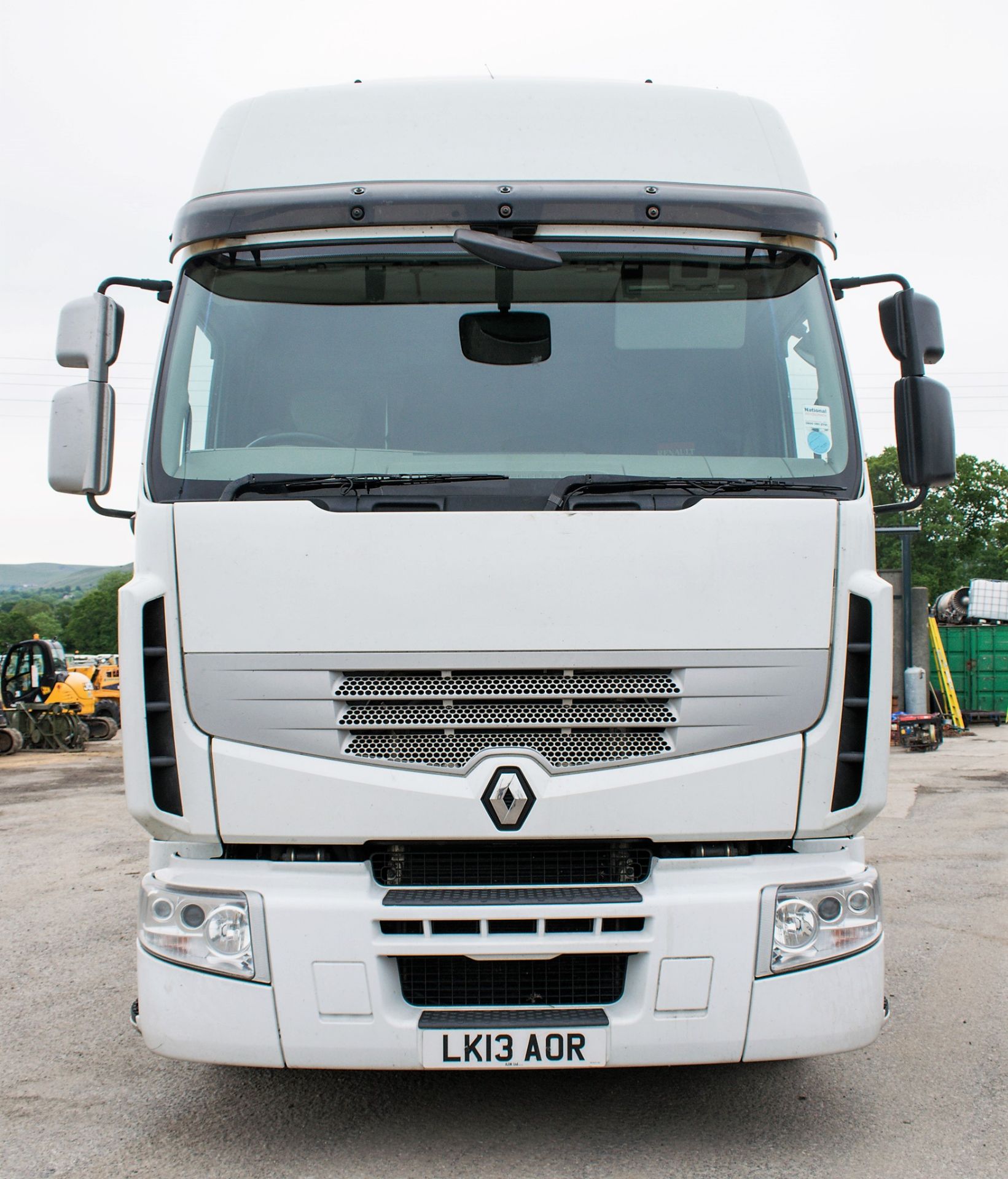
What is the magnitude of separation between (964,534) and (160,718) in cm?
7012

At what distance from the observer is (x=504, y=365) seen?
3525mm

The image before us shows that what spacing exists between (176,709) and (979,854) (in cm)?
736

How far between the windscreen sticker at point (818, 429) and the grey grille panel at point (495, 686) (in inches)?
36.7

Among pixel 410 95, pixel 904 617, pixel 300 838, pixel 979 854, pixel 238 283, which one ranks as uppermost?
pixel 410 95

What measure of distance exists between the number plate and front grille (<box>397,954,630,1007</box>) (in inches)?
3.9

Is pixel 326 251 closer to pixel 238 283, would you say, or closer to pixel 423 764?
pixel 238 283

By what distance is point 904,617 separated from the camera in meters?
22.5


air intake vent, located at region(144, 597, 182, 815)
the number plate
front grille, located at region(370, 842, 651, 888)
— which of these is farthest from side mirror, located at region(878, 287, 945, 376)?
air intake vent, located at region(144, 597, 182, 815)

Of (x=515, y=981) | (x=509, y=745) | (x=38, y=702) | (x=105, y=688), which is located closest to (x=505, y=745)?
(x=509, y=745)

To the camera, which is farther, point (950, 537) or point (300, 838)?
point (950, 537)

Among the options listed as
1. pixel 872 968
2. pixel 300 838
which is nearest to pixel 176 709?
pixel 300 838

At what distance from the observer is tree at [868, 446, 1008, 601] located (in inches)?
2594

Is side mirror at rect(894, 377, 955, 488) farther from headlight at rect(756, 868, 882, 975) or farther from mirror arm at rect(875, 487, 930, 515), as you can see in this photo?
headlight at rect(756, 868, 882, 975)

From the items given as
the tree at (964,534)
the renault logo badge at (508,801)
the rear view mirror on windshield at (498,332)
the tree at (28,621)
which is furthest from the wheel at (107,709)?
the tree at (964,534)
